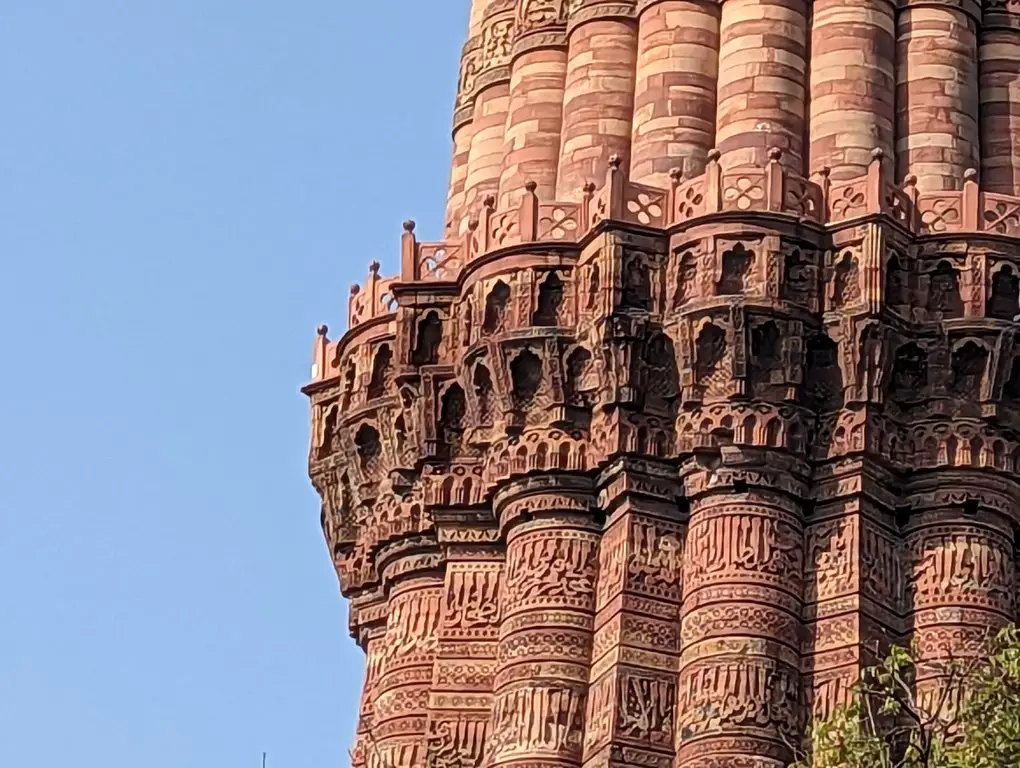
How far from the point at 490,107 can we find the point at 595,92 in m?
1.73

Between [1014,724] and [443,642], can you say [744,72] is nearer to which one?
[443,642]

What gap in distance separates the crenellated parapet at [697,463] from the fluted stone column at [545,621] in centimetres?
2

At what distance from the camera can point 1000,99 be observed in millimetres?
28203

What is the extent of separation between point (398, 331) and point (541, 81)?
282 centimetres

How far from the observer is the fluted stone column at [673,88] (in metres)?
27.4

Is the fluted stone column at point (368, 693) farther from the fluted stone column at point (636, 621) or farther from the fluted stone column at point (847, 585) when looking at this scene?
the fluted stone column at point (847, 585)

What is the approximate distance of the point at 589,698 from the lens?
25141mm

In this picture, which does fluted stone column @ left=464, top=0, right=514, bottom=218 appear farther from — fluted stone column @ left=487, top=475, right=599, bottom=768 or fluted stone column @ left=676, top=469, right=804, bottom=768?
fluted stone column @ left=676, top=469, right=804, bottom=768

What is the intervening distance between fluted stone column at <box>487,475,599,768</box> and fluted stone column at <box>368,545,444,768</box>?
0.92 meters

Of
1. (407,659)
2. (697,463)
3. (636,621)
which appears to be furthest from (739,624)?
(407,659)

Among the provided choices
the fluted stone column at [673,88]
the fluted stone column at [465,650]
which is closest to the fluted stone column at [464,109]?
the fluted stone column at [673,88]

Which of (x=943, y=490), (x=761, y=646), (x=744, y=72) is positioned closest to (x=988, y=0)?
(x=744, y=72)

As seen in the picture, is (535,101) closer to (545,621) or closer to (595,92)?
(595,92)

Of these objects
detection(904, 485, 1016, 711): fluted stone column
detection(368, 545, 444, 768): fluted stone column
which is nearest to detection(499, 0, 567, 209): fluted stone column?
detection(368, 545, 444, 768): fluted stone column
